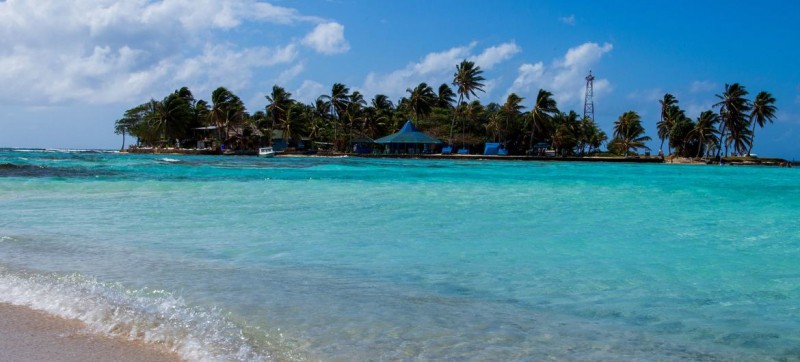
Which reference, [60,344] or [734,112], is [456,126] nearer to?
[734,112]

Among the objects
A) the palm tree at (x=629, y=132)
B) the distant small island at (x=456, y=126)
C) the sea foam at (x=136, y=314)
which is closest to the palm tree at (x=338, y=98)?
the distant small island at (x=456, y=126)

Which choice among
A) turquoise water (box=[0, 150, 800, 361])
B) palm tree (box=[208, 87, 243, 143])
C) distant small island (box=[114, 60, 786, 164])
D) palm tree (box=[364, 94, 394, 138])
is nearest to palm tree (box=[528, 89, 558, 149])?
distant small island (box=[114, 60, 786, 164])

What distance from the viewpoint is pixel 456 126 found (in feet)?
218

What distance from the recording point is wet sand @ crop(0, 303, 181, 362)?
10.3ft

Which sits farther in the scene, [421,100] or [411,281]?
[421,100]

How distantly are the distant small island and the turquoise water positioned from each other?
52.8 m

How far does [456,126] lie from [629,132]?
18.8 meters

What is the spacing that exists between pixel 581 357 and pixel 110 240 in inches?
234

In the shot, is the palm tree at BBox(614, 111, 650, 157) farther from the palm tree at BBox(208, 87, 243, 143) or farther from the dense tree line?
the palm tree at BBox(208, 87, 243, 143)

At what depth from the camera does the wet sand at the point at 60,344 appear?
124 inches

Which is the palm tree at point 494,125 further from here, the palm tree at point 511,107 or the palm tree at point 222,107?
the palm tree at point 222,107

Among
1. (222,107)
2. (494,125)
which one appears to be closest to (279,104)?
(222,107)

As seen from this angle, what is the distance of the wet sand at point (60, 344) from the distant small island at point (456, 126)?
2318 inches

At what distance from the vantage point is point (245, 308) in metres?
4.16
